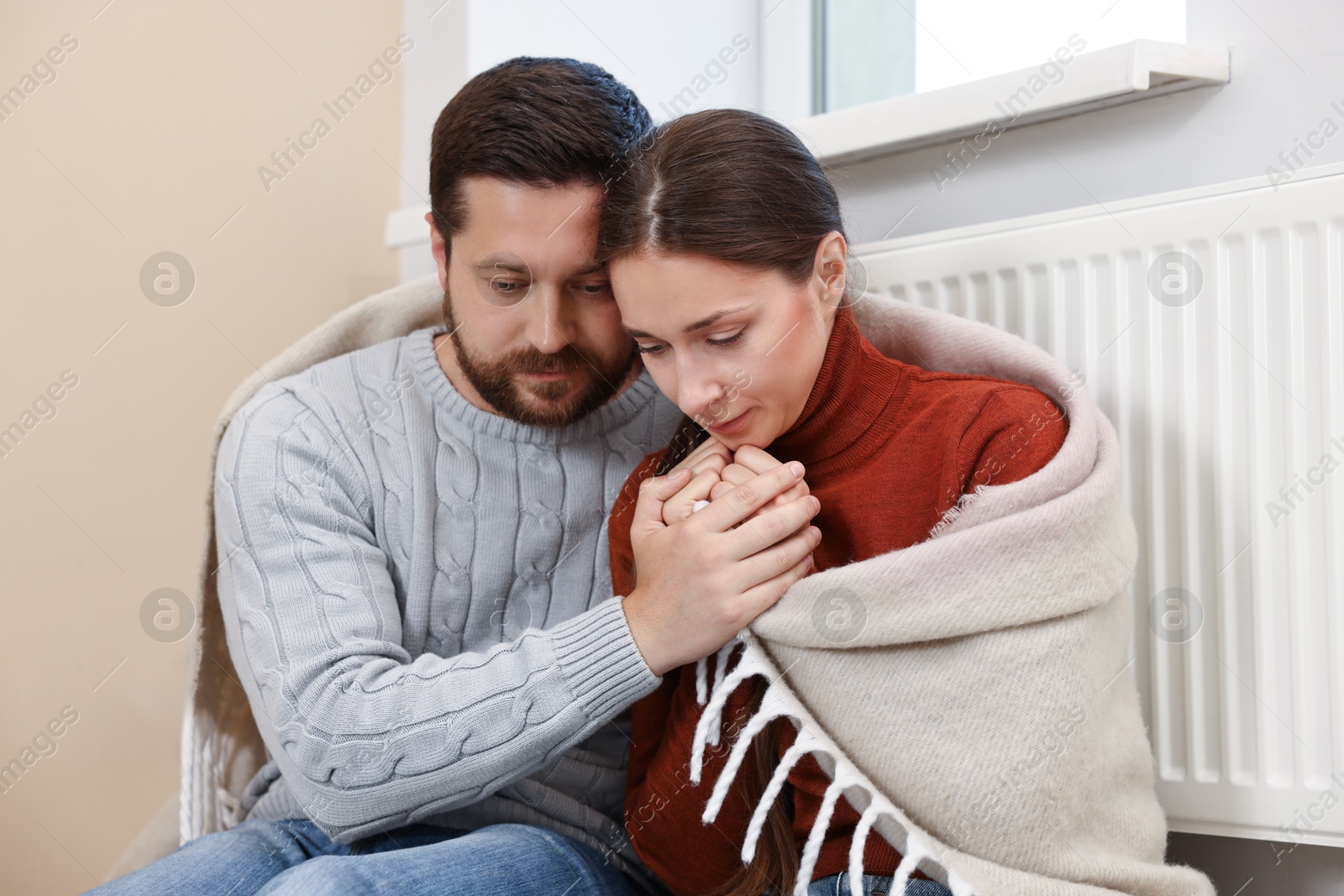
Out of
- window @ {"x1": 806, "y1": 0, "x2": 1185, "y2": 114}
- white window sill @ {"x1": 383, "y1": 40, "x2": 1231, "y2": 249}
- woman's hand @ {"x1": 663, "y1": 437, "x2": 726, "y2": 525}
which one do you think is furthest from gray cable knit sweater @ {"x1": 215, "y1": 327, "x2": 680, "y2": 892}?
window @ {"x1": 806, "y1": 0, "x2": 1185, "y2": 114}

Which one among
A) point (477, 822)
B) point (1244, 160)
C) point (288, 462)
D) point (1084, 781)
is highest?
point (1244, 160)

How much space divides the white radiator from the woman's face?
342 mm

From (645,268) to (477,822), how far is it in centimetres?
58

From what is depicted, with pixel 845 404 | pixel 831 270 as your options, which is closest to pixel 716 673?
pixel 845 404

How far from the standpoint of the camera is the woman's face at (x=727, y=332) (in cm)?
91

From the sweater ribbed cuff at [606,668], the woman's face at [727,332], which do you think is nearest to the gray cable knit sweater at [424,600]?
the sweater ribbed cuff at [606,668]

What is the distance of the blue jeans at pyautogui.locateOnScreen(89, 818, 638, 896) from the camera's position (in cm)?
87

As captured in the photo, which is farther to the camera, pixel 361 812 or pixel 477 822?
pixel 477 822

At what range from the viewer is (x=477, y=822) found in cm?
109

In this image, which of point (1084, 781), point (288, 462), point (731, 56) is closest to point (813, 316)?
point (1084, 781)

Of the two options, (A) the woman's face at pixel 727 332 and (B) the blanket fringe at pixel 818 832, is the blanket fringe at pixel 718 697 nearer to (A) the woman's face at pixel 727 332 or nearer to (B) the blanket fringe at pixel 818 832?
(B) the blanket fringe at pixel 818 832

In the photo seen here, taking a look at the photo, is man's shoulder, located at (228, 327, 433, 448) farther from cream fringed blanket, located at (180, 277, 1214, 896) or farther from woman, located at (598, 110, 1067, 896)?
cream fringed blanket, located at (180, 277, 1214, 896)

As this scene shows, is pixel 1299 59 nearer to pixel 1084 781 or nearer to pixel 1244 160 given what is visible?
pixel 1244 160

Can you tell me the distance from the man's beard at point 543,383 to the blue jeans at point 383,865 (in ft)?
1.38
